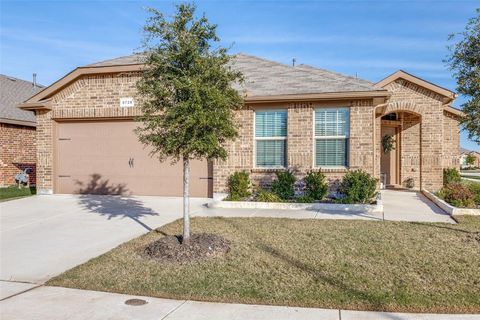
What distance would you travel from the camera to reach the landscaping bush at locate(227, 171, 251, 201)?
473 inches

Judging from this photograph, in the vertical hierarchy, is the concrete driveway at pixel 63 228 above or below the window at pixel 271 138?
below

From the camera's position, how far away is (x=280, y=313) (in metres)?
4.42

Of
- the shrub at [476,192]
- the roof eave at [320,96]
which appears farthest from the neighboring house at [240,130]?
the shrub at [476,192]

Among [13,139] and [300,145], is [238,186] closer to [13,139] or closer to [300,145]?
[300,145]

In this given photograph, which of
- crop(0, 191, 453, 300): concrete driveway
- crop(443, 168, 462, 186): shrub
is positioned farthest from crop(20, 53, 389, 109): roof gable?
crop(443, 168, 462, 186): shrub

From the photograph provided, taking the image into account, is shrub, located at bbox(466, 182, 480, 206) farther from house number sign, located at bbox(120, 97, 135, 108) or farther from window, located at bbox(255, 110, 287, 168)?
house number sign, located at bbox(120, 97, 135, 108)

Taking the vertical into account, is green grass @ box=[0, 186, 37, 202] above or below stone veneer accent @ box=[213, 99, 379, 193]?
below

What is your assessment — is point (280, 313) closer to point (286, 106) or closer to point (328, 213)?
point (328, 213)

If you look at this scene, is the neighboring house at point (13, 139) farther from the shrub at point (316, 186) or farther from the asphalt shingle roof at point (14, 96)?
the shrub at point (316, 186)

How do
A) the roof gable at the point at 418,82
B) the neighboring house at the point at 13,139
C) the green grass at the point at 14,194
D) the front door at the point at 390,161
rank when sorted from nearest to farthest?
the green grass at the point at 14,194 → the roof gable at the point at 418,82 → the neighboring house at the point at 13,139 → the front door at the point at 390,161

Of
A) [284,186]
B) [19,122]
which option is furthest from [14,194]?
[284,186]

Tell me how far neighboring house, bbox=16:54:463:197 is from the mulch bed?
545 centimetres

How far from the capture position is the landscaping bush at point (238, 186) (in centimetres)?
1201

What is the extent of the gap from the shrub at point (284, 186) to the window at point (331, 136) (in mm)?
994
